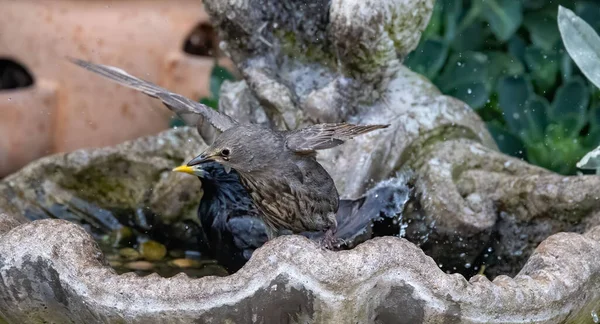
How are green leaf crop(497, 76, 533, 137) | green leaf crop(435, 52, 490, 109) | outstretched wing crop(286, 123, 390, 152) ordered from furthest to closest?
green leaf crop(435, 52, 490, 109) → green leaf crop(497, 76, 533, 137) → outstretched wing crop(286, 123, 390, 152)

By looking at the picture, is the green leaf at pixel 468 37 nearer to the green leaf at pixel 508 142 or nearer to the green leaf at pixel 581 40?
the green leaf at pixel 508 142

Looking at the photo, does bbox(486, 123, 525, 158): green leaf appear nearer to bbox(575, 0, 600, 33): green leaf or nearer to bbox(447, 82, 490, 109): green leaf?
bbox(447, 82, 490, 109): green leaf

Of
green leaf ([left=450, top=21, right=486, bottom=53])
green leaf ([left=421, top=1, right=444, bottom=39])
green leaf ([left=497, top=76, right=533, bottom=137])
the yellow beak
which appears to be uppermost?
the yellow beak

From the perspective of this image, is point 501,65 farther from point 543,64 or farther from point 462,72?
point 462,72

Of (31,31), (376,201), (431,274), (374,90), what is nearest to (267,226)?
(376,201)

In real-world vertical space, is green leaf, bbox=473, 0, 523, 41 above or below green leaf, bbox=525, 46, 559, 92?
above

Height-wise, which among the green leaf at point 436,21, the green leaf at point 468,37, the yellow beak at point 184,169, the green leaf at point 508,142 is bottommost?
the green leaf at point 508,142

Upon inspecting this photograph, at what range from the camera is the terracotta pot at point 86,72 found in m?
4.38

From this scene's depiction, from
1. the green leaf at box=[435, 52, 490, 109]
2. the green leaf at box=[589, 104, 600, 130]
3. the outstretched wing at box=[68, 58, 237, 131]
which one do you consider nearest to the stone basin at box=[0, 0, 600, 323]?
the outstretched wing at box=[68, 58, 237, 131]

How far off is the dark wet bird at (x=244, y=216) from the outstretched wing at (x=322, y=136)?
35 centimetres

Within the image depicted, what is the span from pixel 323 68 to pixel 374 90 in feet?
0.57

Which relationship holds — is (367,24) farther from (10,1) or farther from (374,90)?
(10,1)

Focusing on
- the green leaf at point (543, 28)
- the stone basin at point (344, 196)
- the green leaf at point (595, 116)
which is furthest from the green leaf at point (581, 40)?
the green leaf at point (543, 28)

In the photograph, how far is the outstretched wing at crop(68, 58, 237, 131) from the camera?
264 centimetres
